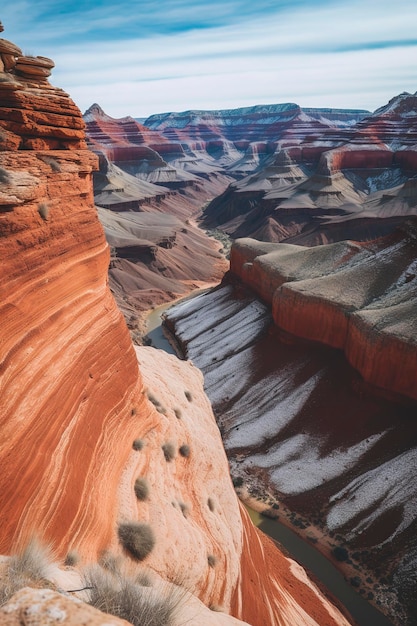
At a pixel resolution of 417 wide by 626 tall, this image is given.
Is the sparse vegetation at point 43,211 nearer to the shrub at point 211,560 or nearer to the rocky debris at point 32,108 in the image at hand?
the rocky debris at point 32,108

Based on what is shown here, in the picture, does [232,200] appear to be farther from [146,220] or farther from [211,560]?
[211,560]

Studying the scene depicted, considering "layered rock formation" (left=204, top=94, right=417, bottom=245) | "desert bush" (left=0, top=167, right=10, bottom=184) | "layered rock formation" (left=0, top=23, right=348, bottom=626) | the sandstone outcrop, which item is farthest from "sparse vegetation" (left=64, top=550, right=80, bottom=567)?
"layered rock formation" (left=204, top=94, right=417, bottom=245)

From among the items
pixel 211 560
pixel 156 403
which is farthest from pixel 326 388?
pixel 211 560

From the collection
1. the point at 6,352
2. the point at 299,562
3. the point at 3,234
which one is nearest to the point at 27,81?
the point at 3,234

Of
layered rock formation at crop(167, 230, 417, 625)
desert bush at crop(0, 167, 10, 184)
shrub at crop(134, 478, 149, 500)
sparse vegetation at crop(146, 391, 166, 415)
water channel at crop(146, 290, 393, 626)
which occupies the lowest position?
water channel at crop(146, 290, 393, 626)

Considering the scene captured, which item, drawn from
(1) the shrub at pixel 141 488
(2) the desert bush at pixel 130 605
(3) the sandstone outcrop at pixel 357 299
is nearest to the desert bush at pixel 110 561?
(2) the desert bush at pixel 130 605

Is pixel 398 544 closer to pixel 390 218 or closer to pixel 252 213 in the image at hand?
pixel 390 218

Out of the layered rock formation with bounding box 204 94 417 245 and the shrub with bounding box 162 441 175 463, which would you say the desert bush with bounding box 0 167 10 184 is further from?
the layered rock formation with bounding box 204 94 417 245
